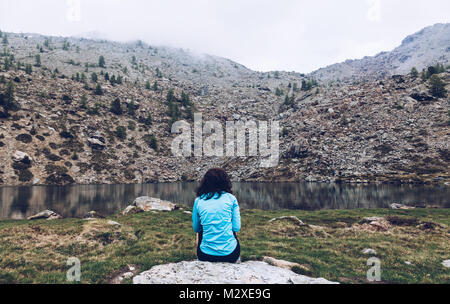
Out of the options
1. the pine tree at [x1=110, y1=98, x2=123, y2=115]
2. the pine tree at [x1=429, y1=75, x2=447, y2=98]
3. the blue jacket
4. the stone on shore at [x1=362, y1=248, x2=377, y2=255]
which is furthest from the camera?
the pine tree at [x1=110, y1=98, x2=123, y2=115]

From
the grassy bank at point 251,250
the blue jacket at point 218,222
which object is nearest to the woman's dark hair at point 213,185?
the blue jacket at point 218,222

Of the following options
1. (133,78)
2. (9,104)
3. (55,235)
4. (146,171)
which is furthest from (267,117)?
(55,235)

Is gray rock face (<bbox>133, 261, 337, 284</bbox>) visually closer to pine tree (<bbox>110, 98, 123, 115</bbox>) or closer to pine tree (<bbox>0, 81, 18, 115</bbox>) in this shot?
pine tree (<bbox>0, 81, 18, 115</bbox>)

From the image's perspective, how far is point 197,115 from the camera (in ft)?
481

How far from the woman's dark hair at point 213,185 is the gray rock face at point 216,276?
2302 mm

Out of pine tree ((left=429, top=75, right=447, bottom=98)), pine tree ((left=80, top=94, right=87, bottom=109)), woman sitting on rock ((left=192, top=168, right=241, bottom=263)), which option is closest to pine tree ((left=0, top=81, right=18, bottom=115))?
pine tree ((left=80, top=94, right=87, bottom=109))

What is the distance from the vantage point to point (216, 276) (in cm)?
691

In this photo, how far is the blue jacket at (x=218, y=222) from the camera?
773 centimetres

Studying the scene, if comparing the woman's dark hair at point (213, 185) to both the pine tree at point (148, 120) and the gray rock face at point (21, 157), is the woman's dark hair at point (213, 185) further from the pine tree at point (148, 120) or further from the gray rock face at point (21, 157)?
the pine tree at point (148, 120)

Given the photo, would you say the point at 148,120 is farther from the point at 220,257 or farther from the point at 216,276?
the point at 216,276

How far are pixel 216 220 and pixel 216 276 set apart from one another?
166 cm

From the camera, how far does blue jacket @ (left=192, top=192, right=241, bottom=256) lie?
7.73 meters
